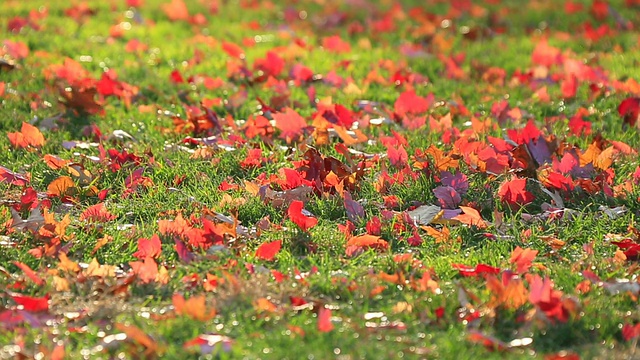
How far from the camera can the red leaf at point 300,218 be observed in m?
3.48

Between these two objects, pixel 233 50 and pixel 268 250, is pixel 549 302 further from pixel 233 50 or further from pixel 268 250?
pixel 233 50

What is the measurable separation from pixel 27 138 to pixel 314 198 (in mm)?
1470

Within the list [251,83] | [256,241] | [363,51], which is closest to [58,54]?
[251,83]

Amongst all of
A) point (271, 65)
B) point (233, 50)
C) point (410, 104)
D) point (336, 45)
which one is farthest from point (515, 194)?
point (336, 45)

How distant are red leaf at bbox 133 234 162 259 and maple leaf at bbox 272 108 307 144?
4.49ft

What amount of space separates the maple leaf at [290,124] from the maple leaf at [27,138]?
1.08 m

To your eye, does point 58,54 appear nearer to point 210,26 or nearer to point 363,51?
point 210,26

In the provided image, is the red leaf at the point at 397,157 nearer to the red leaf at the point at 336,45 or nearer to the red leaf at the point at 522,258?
the red leaf at the point at 522,258

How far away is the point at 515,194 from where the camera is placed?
3758mm

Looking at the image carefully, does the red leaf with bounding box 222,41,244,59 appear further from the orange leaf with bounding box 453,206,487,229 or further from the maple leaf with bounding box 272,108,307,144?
the orange leaf with bounding box 453,206,487,229

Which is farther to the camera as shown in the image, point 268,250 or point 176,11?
point 176,11

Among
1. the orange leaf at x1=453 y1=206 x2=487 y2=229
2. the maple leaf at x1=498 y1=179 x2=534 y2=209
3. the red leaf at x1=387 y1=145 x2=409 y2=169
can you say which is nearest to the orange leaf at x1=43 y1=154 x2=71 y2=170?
the red leaf at x1=387 y1=145 x2=409 y2=169

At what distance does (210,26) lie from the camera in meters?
7.32

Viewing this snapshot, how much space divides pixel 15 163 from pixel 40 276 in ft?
4.17
